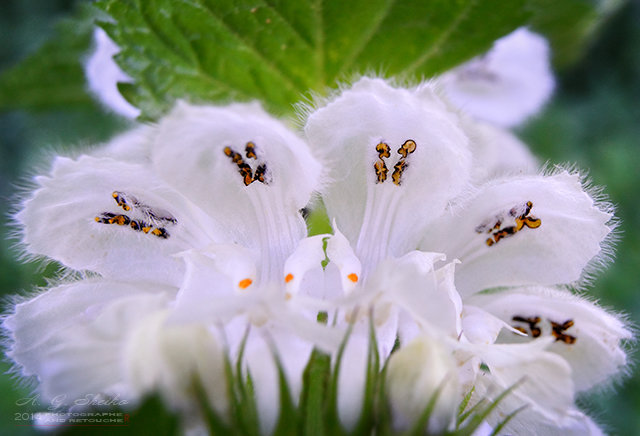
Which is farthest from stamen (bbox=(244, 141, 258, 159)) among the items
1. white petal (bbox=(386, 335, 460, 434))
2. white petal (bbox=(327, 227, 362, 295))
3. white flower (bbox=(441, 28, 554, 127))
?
white flower (bbox=(441, 28, 554, 127))

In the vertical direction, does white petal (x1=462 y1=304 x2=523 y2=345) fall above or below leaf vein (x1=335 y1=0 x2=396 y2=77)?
below

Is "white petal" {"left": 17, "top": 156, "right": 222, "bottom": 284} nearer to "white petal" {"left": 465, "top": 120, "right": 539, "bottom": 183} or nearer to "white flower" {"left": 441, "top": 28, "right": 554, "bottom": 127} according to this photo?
"white petal" {"left": 465, "top": 120, "right": 539, "bottom": 183}

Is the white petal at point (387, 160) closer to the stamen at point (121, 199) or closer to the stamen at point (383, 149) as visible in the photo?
the stamen at point (383, 149)

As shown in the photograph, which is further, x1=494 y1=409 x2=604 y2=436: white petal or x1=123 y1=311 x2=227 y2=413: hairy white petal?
x1=494 y1=409 x2=604 y2=436: white petal

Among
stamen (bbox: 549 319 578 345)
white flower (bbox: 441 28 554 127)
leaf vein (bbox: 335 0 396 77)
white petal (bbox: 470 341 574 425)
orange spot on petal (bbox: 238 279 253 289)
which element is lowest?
white petal (bbox: 470 341 574 425)

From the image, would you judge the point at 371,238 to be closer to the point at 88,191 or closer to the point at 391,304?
the point at 391,304

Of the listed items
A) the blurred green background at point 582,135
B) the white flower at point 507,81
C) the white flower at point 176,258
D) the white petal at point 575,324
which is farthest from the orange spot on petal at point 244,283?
the white flower at point 507,81
